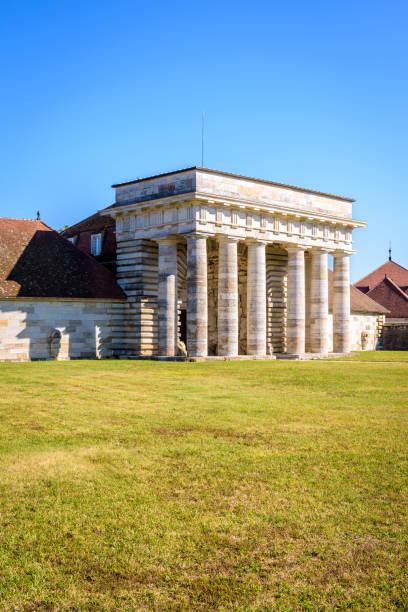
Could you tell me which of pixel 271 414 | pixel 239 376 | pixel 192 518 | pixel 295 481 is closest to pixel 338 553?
pixel 192 518

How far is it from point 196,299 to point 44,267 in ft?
32.0

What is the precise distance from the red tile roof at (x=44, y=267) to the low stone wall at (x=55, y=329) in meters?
0.63

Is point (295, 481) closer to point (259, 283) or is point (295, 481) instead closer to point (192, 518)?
point (192, 518)

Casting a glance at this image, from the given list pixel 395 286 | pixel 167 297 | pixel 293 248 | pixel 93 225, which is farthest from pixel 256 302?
pixel 395 286

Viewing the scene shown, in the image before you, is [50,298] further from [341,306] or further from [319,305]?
[341,306]

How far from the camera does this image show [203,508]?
26.2 feet

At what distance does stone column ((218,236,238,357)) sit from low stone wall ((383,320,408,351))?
29635 mm

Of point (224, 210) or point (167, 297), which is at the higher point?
point (224, 210)

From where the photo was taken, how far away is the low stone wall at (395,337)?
2527 inches

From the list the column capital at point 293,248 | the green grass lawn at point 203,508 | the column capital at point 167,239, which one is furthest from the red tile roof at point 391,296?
the green grass lawn at point 203,508

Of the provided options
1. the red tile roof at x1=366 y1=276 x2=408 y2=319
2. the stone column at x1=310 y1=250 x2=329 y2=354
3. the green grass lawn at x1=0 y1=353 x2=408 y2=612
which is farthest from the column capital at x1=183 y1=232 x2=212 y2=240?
the red tile roof at x1=366 y1=276 x2=408 y2=319

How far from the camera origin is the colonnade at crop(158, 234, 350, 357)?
1537 inches

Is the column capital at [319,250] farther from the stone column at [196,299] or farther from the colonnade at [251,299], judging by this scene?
the stone column at [196,299]

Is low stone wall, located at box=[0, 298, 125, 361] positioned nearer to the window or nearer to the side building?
the side building
